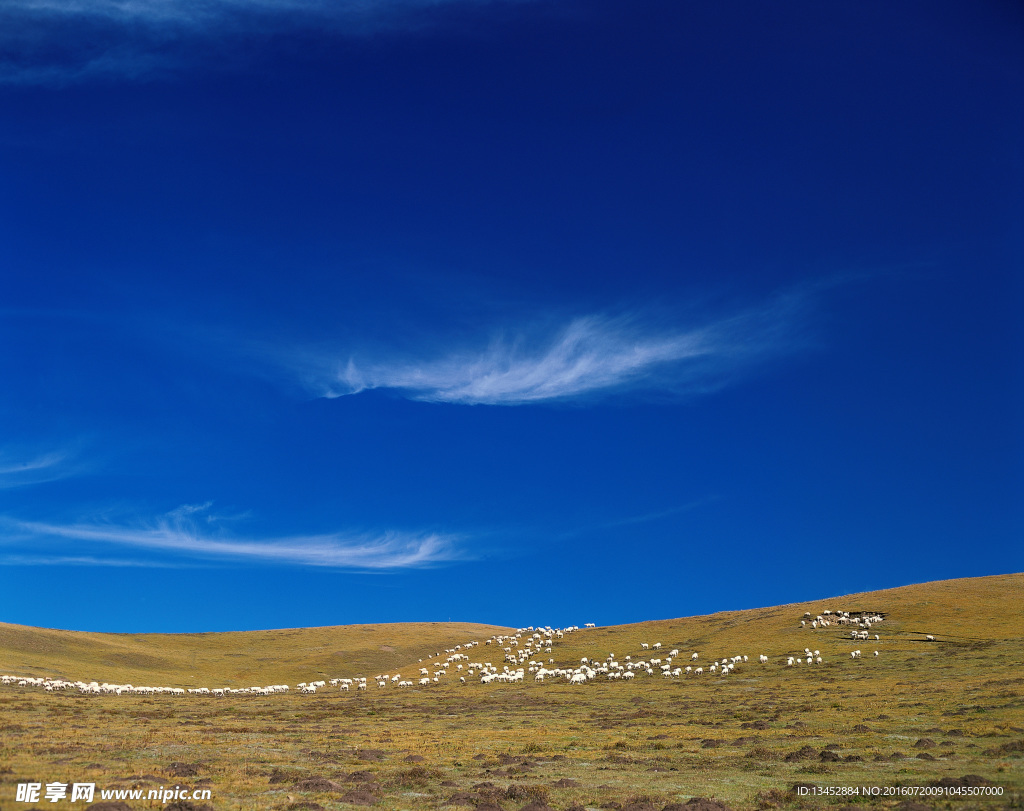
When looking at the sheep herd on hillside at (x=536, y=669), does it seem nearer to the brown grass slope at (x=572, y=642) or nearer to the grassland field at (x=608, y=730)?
the grassland field at (x=608, y=730)

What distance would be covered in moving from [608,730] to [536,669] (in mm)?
49160

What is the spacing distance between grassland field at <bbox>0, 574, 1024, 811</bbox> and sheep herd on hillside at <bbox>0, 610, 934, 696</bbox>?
1849mm

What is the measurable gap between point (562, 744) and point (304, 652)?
106147mm

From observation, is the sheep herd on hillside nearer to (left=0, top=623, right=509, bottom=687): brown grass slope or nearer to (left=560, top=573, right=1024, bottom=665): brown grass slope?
(left=560, top=573, right=1024, bottom=665): brown grass slope

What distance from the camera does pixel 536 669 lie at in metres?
92.4

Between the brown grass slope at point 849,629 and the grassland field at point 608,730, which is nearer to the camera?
the grassland field at point 608,730

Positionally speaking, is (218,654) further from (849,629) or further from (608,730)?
(849,629)

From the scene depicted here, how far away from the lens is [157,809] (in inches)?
803

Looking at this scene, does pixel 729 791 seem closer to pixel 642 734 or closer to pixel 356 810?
pixel 356 810

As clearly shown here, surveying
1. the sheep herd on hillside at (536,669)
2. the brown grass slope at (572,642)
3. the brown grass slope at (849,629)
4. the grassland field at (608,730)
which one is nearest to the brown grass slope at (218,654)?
the brown grass slope at (572,642)

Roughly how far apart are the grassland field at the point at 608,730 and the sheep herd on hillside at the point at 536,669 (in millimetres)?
1849

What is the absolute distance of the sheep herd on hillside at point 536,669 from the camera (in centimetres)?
7806

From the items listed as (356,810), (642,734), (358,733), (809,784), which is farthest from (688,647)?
(356,810)

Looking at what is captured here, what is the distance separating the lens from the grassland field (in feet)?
79.9
